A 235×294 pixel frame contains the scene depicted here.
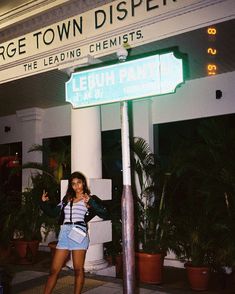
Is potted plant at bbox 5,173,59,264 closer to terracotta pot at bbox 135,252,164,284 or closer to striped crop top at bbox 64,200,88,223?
terracotta pot at bbox 135,252,164,284

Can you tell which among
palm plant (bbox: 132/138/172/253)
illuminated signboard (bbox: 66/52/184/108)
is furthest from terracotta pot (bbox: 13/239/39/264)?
illuminated signboard (bbox: 66/52/184/108)

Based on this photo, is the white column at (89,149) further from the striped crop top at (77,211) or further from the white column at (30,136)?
the white column at (30,136)

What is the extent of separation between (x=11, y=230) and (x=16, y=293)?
3.32 meters

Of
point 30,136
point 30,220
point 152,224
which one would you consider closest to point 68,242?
point 152,224

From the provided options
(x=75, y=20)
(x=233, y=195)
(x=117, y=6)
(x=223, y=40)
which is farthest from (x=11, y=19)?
(x=233, y=195)

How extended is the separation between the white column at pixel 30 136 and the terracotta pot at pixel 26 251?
2059 mm

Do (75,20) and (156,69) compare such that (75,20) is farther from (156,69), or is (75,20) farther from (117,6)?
(156,69)

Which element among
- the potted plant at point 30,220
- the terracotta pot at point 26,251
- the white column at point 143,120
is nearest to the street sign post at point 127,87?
the white column at point 143,120

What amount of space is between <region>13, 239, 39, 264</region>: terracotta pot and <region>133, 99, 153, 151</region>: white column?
3369 mm

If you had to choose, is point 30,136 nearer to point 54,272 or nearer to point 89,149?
point 89,149

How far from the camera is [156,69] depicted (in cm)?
328

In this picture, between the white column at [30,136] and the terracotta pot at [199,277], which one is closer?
the terracotta pot at [199,277]

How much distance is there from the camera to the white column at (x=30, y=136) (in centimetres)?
1030

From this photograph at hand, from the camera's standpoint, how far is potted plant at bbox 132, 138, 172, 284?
6.33 metres
